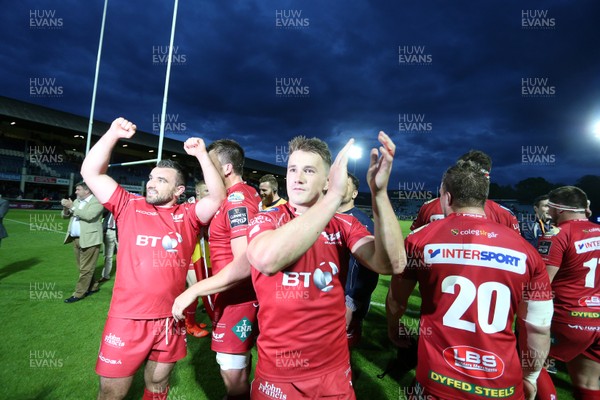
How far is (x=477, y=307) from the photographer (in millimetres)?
1935

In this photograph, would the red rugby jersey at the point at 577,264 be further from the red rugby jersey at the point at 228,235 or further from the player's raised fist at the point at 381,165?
the red rugby jersey at the point at 228,235

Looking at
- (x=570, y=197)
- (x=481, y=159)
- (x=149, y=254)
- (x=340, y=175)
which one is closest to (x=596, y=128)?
(x=570, y=197)

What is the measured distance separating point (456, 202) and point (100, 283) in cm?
894

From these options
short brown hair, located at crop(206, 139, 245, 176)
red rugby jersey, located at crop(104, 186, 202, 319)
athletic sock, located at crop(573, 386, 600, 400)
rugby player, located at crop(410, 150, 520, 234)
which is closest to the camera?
red rugby jersey, located at crop(104, 186, 202, 319)

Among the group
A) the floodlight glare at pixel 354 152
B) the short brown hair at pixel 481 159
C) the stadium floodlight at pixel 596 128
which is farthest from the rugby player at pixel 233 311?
the stadium floodlight at pixel 596 128

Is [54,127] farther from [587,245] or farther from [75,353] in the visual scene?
[587,245]

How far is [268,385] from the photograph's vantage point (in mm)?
1755

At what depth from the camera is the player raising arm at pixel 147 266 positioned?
2.41 meters

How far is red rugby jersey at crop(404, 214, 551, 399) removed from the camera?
1874 mm

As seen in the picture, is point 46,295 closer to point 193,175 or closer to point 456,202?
point 456,202

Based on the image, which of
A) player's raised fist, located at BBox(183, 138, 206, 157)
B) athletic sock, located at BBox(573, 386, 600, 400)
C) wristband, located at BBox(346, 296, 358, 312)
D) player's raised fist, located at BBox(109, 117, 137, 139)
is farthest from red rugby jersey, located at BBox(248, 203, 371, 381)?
athletic sock, located at BBox(573, 386, 600, 400)

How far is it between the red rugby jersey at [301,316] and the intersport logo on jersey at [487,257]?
0.83m

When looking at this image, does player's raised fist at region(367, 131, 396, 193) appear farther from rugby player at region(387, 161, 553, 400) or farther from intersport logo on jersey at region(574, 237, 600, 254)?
intersport logo on jersey at region(574, 237, 600, 254)

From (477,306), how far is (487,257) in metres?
0.33
